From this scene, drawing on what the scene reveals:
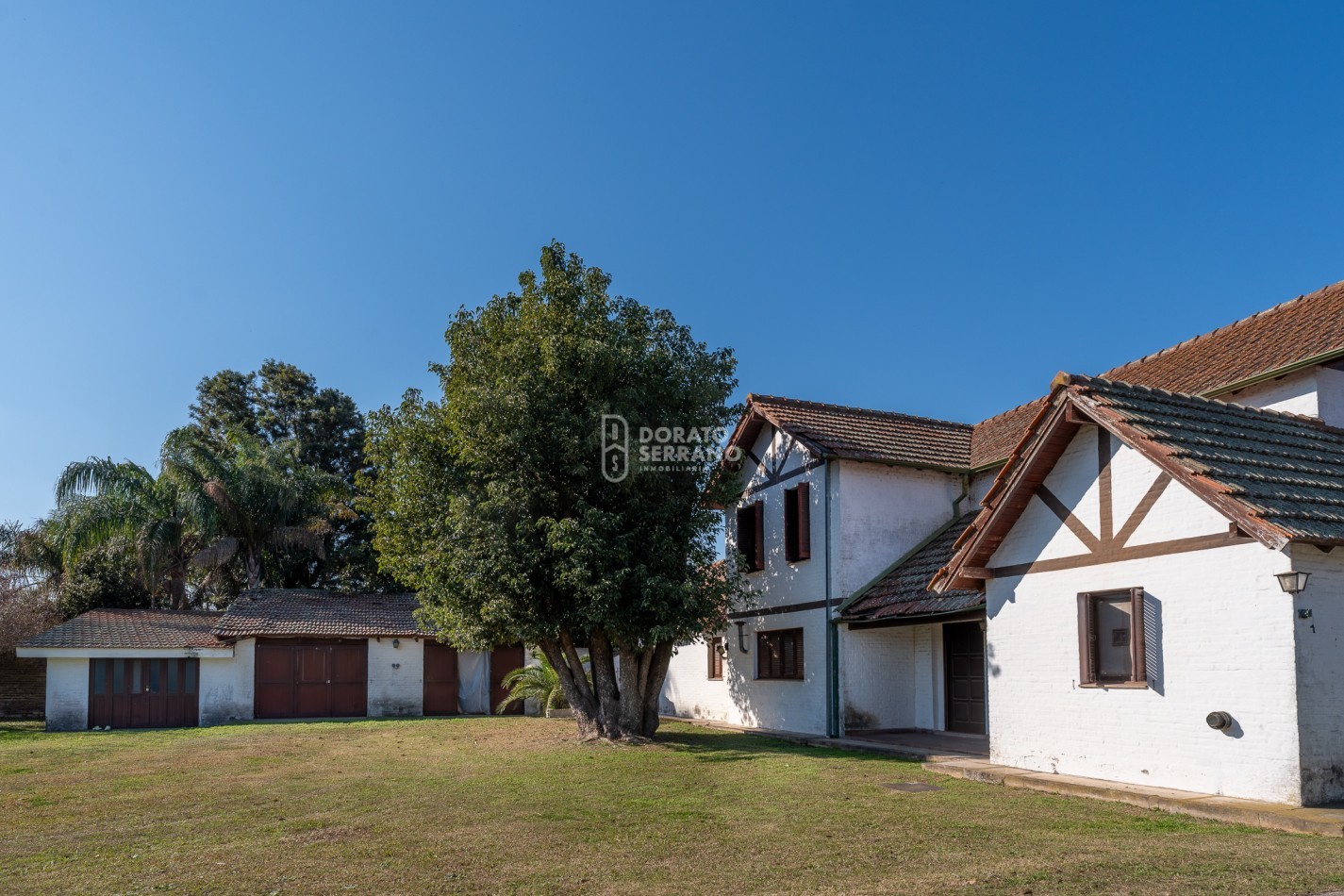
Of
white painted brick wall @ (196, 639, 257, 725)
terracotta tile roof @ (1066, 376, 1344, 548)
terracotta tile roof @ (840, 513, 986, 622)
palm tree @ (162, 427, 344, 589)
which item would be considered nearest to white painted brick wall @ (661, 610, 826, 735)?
terracotta tile roof @ (840, 513, 986, 622)

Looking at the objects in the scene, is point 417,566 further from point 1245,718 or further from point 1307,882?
point 1307,882

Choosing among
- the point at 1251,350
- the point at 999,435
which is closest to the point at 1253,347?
the point at 1251,350

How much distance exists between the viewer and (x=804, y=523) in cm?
2114

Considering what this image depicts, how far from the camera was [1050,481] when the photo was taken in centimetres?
1341

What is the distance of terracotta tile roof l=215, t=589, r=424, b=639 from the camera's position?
27.7 meters

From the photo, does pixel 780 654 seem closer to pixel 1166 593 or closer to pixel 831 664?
pixel 831 664

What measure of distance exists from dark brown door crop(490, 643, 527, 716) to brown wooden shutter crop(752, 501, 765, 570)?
9.76 m

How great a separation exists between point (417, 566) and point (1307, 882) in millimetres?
15181

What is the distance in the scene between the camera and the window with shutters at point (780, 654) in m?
21.2

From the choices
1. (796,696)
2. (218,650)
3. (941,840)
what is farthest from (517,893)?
(218,650)

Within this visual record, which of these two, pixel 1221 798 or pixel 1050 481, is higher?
pixel 1050 481

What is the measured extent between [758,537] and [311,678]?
1350 centimetres

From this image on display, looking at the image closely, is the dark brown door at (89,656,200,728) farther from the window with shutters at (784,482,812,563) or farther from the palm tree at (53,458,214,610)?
the window with shutters at (784,482,812,563)
